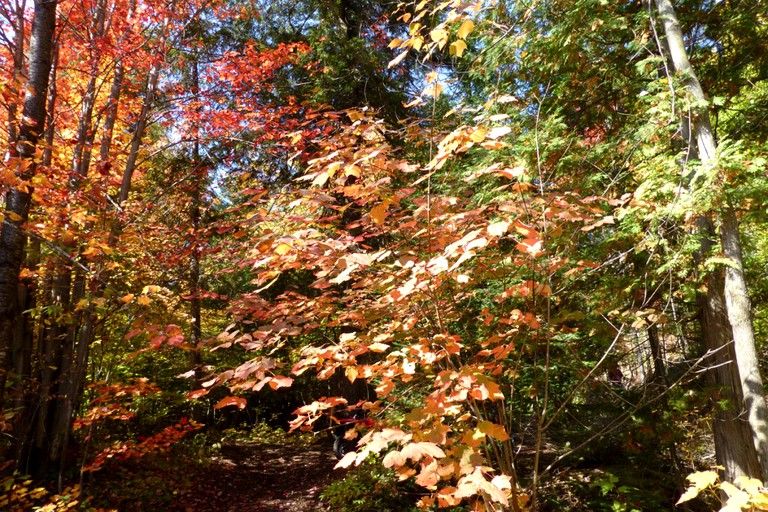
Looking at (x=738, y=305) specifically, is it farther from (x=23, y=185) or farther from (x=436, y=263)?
(x=23, y=185)

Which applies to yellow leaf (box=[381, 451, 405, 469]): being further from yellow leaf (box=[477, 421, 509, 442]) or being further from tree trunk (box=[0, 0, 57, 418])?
tree trunk (box=[0, 0, 57, 418])

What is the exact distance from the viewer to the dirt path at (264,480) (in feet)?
21.1

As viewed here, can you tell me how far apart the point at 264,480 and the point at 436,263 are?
735cm

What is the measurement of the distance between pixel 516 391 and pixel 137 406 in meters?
6.95

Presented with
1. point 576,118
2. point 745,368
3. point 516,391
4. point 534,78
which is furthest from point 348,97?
point 745,368

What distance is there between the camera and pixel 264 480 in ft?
25.1

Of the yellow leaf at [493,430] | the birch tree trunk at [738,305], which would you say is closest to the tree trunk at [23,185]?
the yellow leaf at [493,430]

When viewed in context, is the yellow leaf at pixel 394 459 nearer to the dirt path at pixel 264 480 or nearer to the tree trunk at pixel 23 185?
the tree trunk at pixel 23 185

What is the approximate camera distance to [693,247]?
3.45 meters

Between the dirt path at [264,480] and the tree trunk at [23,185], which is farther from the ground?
the tree trunk at [23,185]

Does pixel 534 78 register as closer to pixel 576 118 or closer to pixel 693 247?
pixel 576 118

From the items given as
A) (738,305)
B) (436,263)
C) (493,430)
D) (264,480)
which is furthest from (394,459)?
(264,480)

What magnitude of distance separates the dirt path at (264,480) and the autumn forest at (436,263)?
0.08m

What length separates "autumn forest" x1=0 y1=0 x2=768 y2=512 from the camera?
2.51m
